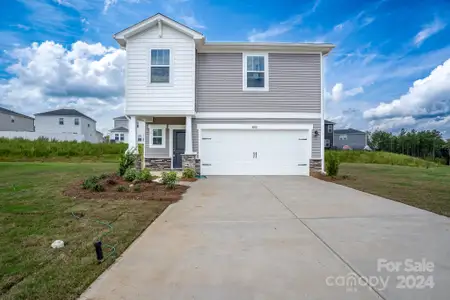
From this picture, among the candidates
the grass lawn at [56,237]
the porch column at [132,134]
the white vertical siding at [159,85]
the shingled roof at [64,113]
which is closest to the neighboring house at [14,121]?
the shingled roof at [64,113]

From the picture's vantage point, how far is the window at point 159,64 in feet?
36.2

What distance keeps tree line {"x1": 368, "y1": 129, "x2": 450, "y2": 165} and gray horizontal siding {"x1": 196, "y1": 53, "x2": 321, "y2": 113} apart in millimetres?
30207

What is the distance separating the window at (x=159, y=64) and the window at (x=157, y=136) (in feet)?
8.53

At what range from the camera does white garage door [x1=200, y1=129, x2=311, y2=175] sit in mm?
12008

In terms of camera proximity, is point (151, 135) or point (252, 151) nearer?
point (252, 151)

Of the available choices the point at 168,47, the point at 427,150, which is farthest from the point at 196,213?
the point at 427,150

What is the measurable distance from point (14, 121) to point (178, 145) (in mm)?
36792

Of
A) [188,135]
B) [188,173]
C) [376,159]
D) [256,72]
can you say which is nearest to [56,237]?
[188,173]

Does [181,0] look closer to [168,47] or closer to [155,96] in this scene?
[168,47]

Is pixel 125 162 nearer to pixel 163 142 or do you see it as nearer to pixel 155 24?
pixel 163 142

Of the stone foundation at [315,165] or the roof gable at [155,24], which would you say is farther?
the stone foundation at [315,165]

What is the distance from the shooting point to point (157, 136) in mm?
12922

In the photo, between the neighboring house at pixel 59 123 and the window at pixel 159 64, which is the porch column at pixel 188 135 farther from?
the neighboring house at pixel 59 123

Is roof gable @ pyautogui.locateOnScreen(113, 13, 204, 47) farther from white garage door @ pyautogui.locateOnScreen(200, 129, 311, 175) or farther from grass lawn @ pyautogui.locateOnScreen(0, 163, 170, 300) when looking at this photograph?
grass lawn @ pyautogui.locateOnScreen(0, 163, 170, 300)
